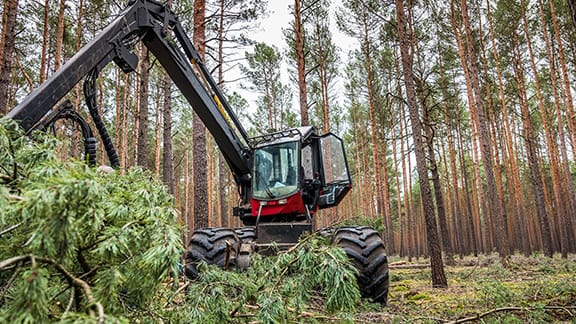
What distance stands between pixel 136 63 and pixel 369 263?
3.52 meters

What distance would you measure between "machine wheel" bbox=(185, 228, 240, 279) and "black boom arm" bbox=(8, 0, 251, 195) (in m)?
1.49

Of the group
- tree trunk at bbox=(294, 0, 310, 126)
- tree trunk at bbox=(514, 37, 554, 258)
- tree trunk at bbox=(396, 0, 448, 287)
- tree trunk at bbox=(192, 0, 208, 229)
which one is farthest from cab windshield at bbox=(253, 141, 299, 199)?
tree trunk at bbox=(514, 37, 554, 258)

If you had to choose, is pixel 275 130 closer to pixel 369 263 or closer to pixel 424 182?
pixel 424 182

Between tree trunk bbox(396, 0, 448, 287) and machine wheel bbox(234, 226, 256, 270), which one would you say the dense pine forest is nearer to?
tree trunk bbox(396, 0, 448, 287)

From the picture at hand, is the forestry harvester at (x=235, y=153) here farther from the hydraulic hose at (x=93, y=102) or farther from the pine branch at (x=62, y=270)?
the pine branch at (x=62, y=270)

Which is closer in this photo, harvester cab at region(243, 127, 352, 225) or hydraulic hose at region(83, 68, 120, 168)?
hydraulic hose at region(83, 68, 120, 168)

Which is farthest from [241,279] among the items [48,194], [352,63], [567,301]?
[352,63]

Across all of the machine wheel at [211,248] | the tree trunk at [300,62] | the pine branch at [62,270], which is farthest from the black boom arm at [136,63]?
the tree trunk at [300,62]

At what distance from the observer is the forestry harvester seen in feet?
11.4

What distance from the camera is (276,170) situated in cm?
539

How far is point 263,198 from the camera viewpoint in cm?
528

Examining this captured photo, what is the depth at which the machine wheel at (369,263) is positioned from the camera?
391cm

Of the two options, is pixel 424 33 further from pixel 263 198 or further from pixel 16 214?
pixel 16 214

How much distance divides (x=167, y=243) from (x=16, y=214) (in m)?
0.49
